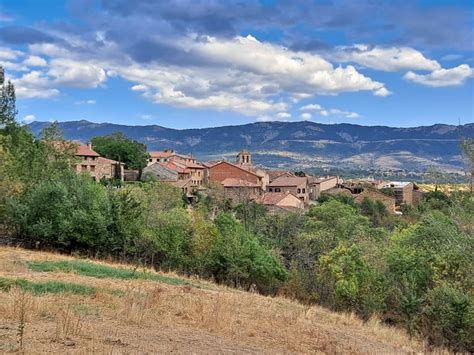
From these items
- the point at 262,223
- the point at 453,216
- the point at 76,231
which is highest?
the point at 453,216

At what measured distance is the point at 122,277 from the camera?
20.3 meters

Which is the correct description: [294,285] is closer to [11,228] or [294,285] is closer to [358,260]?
[358,260]

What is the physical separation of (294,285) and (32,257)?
14.5 meters

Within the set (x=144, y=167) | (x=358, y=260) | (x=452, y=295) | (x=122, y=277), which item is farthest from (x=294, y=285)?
(x=144, y=167)

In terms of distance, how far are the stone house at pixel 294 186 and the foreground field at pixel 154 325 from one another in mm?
82378

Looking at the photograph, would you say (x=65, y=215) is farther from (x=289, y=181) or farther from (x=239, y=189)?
(x=289, y=181)

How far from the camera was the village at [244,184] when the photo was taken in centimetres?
7869

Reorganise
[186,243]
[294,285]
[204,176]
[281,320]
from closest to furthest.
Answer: [281,320], [294,285], [186,243], [204,176]

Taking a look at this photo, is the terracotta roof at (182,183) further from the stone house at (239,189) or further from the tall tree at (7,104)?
the tall tree at (7,104)

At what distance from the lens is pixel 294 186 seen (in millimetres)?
100375

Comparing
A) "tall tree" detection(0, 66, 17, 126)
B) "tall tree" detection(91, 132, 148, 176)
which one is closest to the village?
"tall tree" detection(91, 132, 148, 176)

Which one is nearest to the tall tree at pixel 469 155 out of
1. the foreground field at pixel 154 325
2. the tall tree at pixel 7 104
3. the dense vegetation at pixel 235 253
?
the foreground field at pixel 154 325

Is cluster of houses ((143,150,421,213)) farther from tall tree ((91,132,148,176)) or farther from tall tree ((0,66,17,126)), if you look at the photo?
tall tree ((0,66,17,126))

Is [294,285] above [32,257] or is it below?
below
